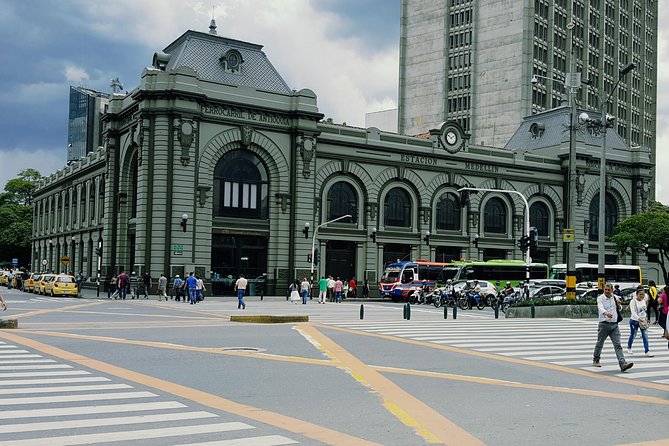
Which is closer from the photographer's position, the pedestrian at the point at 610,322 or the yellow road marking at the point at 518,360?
the yellow road marking at the point at 518,360

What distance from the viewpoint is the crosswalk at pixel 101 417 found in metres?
8.95

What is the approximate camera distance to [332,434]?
932 cm

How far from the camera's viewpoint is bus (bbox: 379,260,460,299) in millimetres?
56781

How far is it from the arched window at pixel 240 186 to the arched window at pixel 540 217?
27.5 meters

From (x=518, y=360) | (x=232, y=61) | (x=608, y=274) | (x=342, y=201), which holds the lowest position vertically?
(x=518, y=360)

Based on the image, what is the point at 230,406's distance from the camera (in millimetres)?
11109

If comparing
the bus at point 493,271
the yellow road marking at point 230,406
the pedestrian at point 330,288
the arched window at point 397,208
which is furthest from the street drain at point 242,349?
the arched window at point 397,208

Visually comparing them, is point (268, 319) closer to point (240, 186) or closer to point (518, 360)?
point (518, 360)

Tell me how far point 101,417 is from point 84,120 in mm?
165335

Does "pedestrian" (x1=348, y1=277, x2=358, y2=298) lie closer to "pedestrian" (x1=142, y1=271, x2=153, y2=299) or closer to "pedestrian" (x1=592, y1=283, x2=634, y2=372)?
"pedestrian" (x1=142, y1=271, x2=153, y2=299)

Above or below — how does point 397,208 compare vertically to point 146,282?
above

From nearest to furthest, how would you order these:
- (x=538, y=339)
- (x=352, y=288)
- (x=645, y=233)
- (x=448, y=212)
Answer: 1. (x=538, y=339)
2. (x=352, y=288)
3. (x=645, y=233)
4. (x=448, y=212)

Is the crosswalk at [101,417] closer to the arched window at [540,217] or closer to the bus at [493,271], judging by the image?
the bus at [493,271]

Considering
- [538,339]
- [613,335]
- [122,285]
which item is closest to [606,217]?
[122,285]
